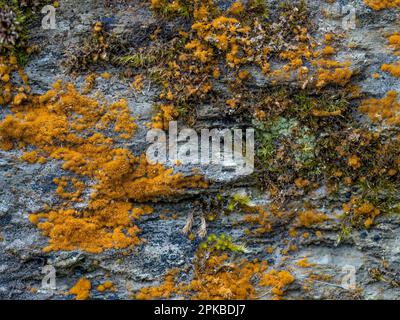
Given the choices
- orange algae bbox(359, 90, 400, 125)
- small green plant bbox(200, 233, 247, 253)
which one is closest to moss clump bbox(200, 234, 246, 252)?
small green plant bbox(200, 233, 247, 253)

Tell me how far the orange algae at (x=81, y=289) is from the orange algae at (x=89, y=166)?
0.34 meters

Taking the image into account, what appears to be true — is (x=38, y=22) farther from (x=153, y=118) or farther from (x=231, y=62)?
(x=231, y=62)

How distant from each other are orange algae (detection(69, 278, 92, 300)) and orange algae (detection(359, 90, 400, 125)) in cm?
344

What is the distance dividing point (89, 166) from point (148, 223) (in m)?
0.86

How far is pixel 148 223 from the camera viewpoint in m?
5.54

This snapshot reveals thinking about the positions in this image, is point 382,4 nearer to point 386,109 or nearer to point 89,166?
point 386,109

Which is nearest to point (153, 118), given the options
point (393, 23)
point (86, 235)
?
point (86, 235)

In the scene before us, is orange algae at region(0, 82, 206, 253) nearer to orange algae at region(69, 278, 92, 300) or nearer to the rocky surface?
the rocky surface

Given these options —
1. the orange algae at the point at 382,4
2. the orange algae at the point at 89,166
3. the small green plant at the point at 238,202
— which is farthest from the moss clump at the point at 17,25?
the orange algae at the point at 382,4

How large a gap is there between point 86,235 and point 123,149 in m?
0.96

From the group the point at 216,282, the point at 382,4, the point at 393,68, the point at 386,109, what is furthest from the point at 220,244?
the point at 382,4

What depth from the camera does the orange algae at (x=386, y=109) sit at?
549 centimetres

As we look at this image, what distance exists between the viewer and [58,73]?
18.3 feet

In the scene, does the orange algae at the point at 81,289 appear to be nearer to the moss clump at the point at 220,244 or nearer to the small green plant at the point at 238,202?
the moss clump at the point at 220,244
